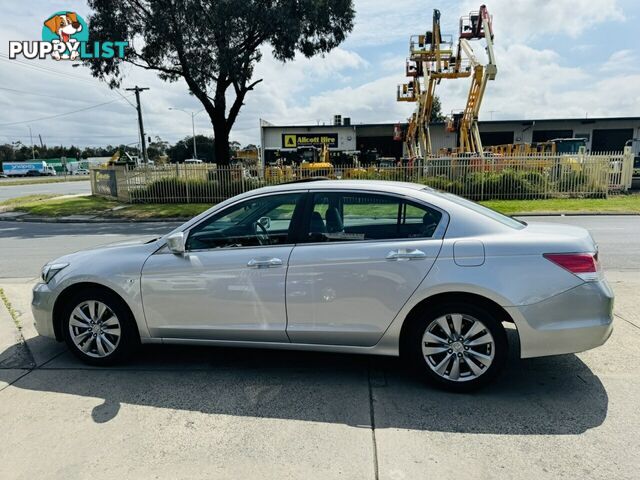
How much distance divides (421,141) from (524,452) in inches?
1300

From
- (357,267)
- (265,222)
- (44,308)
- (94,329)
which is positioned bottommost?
(94,329)

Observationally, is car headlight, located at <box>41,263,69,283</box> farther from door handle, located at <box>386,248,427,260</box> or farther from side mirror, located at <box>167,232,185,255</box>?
door handle, located at <box>386,248,427,260</box>

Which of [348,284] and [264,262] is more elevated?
[264,262]

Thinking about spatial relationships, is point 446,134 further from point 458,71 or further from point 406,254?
point 406,254

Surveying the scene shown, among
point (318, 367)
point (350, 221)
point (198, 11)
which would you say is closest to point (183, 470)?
Result: point (318, 367)

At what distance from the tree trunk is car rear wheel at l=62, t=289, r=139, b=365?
19860mm

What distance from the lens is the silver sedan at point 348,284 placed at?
3.36 m

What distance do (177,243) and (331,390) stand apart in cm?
167

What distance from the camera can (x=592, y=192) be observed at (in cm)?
2000

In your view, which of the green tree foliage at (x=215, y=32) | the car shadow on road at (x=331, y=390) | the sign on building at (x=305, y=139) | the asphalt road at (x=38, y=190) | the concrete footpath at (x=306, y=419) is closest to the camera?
the concrete footpath at (x=306, y=419)

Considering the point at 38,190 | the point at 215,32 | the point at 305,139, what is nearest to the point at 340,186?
the point at 215,32

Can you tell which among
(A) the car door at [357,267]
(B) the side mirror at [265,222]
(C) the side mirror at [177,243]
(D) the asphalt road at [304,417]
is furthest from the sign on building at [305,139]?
(A) the car door at [357,267]

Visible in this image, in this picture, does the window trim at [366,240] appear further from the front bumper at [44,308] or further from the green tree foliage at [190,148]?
the green tree foliage at [190,148]

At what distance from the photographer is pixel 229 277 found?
12.2 feet
